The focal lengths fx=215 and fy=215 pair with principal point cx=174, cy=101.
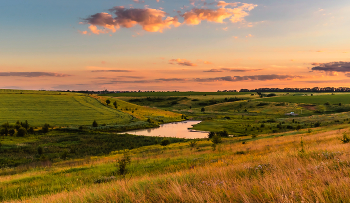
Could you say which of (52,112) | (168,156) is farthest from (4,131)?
(168,156)

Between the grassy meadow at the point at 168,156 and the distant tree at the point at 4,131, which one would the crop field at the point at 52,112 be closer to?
the grassy meadow at the point at 168,156

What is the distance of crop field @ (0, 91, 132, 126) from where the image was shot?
7738 centimetres

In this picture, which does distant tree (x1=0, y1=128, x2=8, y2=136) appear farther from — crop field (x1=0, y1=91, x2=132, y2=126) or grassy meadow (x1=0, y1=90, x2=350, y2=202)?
crop field (x1=0, y1=91, x2=132, y2=126)

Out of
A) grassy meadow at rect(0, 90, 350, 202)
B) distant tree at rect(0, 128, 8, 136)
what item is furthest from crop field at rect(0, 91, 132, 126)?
distant tree at rect(0, 128, 8, 136)

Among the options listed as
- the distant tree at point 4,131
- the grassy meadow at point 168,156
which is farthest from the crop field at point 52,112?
the distant tree at point 4,131

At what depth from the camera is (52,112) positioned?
90250 mm

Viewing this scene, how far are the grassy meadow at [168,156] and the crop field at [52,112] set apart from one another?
34 cm

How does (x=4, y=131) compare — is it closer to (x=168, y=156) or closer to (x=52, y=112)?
(x=52, y=112)

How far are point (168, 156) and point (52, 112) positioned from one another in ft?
281

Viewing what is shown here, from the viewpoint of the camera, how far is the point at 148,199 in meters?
4.53

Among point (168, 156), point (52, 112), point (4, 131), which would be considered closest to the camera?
point (168, 156)

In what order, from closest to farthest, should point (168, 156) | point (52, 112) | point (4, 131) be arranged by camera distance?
1. point (168, 156)
2. point (4, 131)
3. point (52, 112)

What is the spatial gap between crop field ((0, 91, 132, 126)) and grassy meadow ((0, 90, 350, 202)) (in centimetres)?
34

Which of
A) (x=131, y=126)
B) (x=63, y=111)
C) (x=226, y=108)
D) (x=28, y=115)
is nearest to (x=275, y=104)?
(x=226, y=108)
